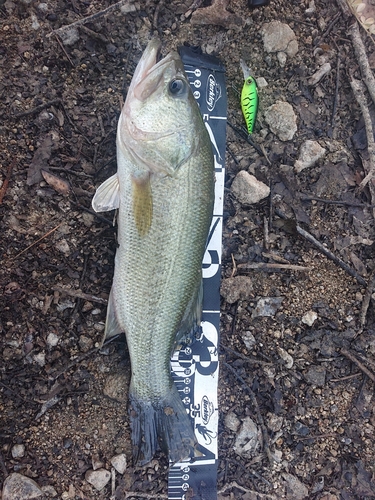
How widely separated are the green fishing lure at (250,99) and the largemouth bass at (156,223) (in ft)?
2.34

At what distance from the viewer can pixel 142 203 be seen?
110 inches

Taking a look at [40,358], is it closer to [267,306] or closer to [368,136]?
[267,306]

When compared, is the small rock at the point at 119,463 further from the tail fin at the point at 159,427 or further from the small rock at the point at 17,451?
the small rock at the point at 17,451

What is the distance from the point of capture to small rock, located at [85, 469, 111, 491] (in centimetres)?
307

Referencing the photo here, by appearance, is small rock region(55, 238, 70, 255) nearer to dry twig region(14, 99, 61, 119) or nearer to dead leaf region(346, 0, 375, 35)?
dry twig region(14, 99, 61, 119)

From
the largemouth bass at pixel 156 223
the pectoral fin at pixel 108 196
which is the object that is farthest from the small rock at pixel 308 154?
the pectoral fin at pixel 108 196

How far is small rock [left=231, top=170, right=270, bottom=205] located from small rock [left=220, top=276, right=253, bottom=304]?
2.27 feet

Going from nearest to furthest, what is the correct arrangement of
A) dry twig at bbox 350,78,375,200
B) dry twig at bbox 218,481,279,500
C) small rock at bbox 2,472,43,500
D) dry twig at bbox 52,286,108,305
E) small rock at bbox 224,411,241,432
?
small rock at bbox 2,472,43,500, dry twig at bbox 52,286,108,305, dry twig at bbox 218,481,279,500, small rock at bbox 224,411,241,432, dry twig at bbox 350,78,375,200

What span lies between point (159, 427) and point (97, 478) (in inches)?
24.4

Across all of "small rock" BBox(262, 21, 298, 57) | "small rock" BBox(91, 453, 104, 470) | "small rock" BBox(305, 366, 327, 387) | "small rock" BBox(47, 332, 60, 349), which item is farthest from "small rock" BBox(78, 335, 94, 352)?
"small rock" BBox(262, 21, 298, 57)

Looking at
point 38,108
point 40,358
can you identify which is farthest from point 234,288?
point 38,108

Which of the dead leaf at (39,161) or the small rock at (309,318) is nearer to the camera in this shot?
the dead leaf at (39,161)

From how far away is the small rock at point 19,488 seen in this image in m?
2.92

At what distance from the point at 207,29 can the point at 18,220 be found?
90.4 inches
